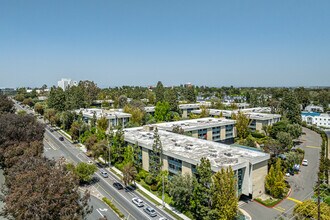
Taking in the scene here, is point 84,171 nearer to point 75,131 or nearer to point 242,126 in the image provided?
point 75,131

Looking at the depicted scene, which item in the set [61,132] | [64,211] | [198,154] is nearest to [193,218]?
[198,154]

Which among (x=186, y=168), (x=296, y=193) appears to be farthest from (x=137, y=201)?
(x=296, y=193)

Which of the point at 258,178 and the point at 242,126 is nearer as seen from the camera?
the point at 258,178

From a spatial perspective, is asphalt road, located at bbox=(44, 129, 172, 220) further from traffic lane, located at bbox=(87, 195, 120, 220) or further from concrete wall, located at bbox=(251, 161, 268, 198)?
concrete wall, located at bbox=(251, 161, 268, 198)

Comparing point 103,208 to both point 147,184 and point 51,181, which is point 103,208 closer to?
point 147,184

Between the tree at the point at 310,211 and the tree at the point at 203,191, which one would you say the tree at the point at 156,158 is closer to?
the tree at the point at 203,191

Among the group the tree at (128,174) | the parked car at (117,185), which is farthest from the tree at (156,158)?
the parked car at (117,185)
